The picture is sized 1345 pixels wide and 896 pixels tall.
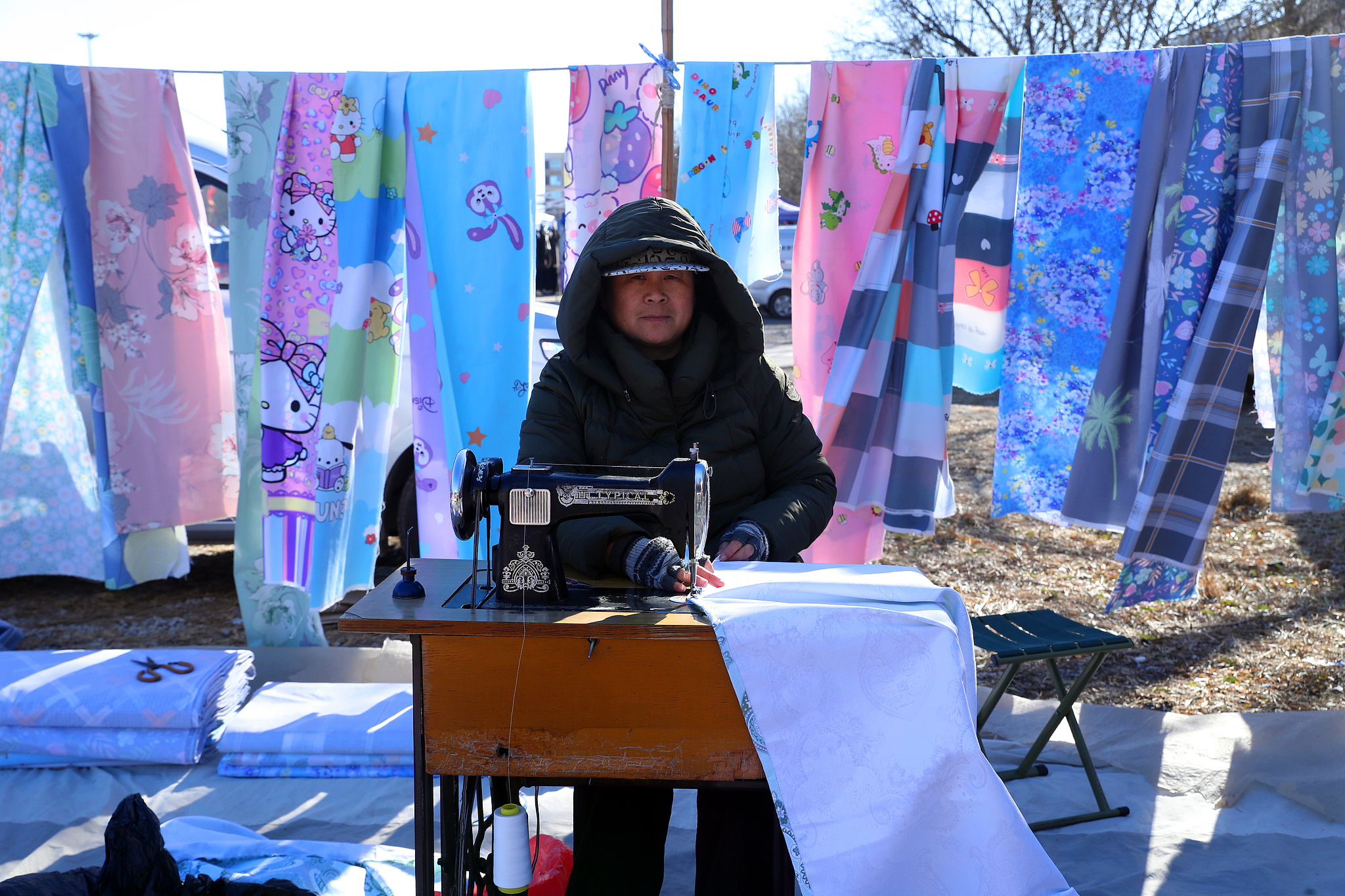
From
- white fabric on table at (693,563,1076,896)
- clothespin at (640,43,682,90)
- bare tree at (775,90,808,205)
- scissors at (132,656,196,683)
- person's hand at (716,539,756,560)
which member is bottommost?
scissors at (132,656,196,683)

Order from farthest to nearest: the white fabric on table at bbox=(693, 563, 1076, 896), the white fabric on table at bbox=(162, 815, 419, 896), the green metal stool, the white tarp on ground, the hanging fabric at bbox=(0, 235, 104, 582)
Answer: the hanging fabric at bbox=(0, 235, 104, 582) < the green metal stool < the white tarp on ground < the white fabric on table at bbox=(162, 815, 419, 896) < the white fabric on table at bbox=(693, 563, 1076, 896)

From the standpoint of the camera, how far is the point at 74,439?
371 centimetres

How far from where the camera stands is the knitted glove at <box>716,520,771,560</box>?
84.0 inches

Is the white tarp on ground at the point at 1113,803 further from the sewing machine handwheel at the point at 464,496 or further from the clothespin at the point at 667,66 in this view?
the clothespin at the point at 667,66

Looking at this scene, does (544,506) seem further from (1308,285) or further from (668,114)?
(1308,285)

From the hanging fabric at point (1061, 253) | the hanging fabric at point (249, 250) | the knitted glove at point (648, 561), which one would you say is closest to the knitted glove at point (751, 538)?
the knitted glove at point (648, 561)

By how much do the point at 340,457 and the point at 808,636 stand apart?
227cm

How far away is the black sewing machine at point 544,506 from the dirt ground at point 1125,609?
243 centimetres

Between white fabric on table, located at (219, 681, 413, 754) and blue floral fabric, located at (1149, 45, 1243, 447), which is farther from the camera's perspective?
white fabric on table, located at (219, 681, 413, 754)

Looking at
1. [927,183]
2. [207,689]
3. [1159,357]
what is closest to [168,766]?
[207,689]

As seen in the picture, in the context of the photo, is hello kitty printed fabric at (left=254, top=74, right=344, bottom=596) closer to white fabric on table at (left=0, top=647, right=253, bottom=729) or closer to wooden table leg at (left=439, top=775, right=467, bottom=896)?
white fabric on table at (left=0, top=647, right=253, bottom=729)

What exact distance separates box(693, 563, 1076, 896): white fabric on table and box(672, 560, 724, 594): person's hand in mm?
166

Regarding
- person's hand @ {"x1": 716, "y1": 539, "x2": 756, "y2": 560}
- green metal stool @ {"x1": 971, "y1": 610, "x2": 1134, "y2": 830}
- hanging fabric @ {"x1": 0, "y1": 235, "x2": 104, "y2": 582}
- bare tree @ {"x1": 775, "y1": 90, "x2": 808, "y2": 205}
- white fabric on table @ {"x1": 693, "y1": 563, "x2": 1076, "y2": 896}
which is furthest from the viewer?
bare tree @ {"x1": 775, "y1": 90, "x2": 808, "y2": 205}

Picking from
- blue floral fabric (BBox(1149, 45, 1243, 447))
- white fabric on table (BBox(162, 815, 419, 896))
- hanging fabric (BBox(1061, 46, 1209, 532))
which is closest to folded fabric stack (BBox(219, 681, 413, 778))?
white fabric on table (BBox(162, 815, 419, 896))
